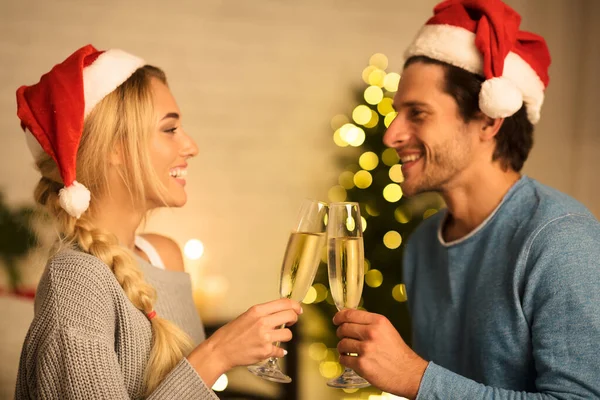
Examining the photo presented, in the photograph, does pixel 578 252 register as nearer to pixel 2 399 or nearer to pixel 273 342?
pixel 273 342

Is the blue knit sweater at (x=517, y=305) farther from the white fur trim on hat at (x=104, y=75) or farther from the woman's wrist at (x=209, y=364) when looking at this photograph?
the white fur trim on hat at (x=104, y=75)

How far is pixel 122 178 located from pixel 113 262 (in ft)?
0.93

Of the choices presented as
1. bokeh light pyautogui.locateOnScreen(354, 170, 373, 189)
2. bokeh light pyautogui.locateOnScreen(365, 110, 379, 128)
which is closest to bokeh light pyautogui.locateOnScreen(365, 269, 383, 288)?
bokeh light pyautogui.locateOnScreen(354, 170, 373, 189)

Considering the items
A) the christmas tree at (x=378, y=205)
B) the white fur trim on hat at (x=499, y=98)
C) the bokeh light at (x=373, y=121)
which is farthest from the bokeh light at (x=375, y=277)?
the white fur trim on hat at (x=499, y=98)

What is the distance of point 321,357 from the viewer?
3451 mm

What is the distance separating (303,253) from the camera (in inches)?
60.3

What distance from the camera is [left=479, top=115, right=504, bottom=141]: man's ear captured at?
6.53ft

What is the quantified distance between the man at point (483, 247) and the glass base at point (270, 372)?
175 mm

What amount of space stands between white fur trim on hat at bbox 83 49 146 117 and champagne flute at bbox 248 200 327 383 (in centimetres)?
67

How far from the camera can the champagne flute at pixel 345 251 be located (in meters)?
1.52

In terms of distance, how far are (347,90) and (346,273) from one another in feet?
8.55

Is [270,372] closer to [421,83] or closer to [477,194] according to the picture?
[477,194]

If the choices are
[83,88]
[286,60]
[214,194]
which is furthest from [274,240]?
[83,88]

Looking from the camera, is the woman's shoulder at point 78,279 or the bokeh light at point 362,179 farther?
the bokeh light at point 362,179
